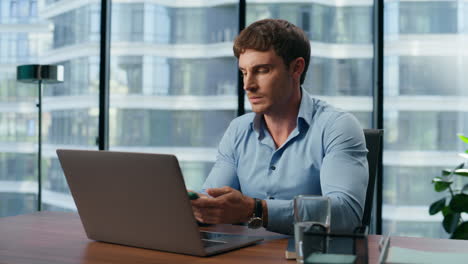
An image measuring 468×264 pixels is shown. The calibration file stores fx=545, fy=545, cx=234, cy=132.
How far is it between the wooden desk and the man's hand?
3.7 inches

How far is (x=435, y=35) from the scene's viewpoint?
403cm

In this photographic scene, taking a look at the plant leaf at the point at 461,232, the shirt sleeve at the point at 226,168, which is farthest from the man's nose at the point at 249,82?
the plant leaf at the point at 461,232

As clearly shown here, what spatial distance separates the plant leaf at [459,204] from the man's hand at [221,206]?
2453 millimetres

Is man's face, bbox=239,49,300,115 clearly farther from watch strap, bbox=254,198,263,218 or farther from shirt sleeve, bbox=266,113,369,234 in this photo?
watch strap, bbox=254,198,263,218

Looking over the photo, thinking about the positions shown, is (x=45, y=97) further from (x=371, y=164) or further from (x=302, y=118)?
(x=371, y=164)

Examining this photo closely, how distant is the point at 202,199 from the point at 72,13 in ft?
11.5

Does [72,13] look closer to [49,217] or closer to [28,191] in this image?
[28,191]

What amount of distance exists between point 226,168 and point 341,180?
0.50m

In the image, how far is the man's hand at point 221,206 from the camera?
1320mm

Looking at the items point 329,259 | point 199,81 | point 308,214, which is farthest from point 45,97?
point 329,259

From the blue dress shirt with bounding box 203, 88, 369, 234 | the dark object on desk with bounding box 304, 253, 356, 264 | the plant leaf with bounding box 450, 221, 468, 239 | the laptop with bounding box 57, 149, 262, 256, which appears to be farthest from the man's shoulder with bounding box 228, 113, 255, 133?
the plant leaf with bounding box 450, 221, 468, 239

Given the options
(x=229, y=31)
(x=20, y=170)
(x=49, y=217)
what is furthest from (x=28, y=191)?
(x=49, y=217)

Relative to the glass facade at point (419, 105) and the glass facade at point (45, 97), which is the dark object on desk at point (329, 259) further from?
the glass facade at point (45, 97)

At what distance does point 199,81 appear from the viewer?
429cm
